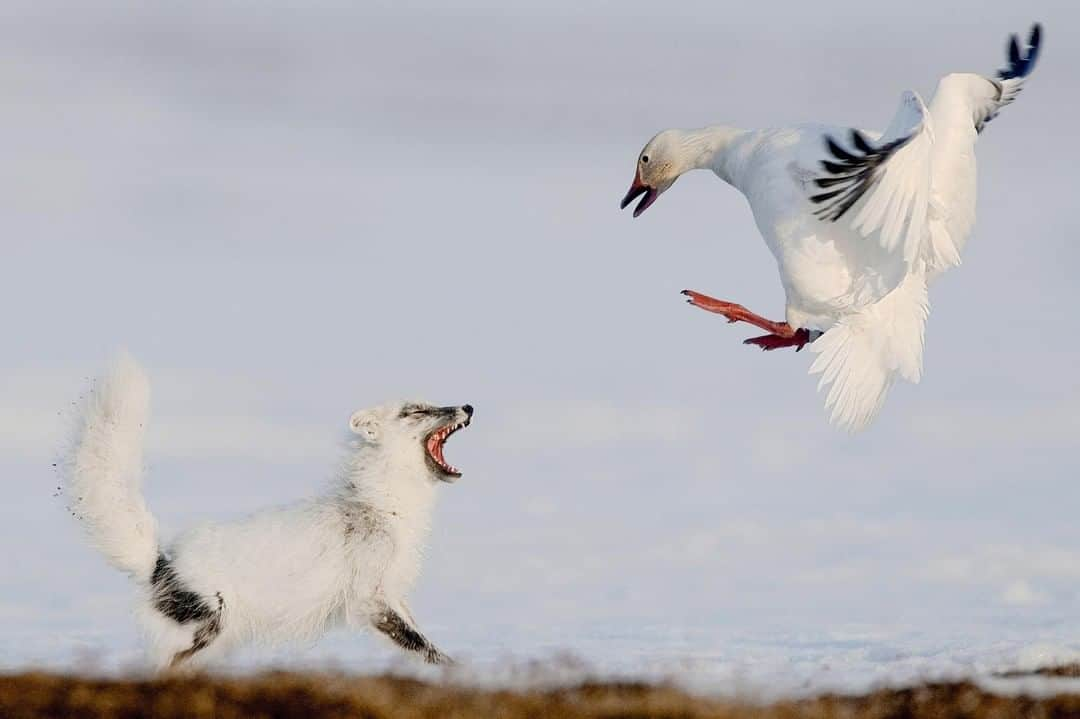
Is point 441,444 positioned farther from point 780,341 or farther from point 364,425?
point 780,341

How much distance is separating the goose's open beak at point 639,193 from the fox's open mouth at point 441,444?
727 cm

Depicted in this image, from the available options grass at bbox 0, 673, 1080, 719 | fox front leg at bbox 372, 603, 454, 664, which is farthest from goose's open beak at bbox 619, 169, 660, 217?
Answer: grass at bbox 0, 673, 1080, 719

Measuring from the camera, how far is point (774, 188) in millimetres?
15859

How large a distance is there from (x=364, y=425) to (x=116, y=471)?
2183mm

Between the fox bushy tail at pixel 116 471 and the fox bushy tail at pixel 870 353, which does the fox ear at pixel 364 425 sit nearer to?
the fox bushy tail at pixel 116 471

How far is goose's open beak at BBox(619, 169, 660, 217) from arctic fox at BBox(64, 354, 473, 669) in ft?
27.3

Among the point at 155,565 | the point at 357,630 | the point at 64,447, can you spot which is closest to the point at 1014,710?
the point at 357,630

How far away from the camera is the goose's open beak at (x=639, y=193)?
19344mm

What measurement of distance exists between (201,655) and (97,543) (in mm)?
1150

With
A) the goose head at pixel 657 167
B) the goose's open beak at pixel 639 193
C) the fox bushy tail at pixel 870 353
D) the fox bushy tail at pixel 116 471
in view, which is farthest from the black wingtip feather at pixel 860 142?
the fox bushy tail at pixel 116 471

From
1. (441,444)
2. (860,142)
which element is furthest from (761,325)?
(441,444)

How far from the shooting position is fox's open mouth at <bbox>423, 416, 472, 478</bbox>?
1275cm

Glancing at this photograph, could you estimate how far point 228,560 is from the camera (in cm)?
1117

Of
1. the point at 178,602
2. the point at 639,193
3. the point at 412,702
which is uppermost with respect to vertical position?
the point at 639,193
